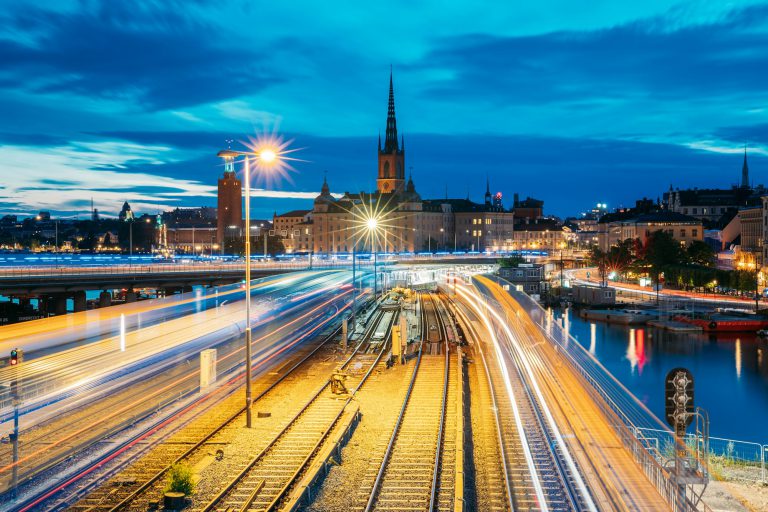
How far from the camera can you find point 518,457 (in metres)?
16.7

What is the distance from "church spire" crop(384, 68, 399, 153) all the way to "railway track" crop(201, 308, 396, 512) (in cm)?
15259

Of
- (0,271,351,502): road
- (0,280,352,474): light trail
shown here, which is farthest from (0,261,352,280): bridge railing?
(0,271,351,502): road

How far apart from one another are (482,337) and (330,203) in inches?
5275

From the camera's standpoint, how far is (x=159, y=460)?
52.1 feet

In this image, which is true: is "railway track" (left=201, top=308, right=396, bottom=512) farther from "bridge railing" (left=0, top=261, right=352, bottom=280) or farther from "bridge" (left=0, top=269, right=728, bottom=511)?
"bridge railing" (left=0, top=261, right=352, bottom=280)

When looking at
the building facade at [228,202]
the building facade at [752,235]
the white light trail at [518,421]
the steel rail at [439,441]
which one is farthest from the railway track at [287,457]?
the building facade at [228,202]

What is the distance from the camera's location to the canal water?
109 feet

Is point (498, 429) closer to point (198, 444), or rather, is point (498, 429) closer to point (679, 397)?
point (198, 444)

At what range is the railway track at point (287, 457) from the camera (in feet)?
44.9

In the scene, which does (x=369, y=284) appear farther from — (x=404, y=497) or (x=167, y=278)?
(x=404, y=497)

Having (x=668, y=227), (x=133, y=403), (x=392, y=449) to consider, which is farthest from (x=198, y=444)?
(x=668, y=227)

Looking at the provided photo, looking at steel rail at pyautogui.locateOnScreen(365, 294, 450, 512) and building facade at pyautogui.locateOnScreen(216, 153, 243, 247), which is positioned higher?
building facade at pyautogui.locateOnScreen(216, 153, 243, 247)

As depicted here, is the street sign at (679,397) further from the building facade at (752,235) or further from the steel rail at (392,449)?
the building facade at (752,235)

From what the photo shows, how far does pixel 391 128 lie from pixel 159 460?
163m
